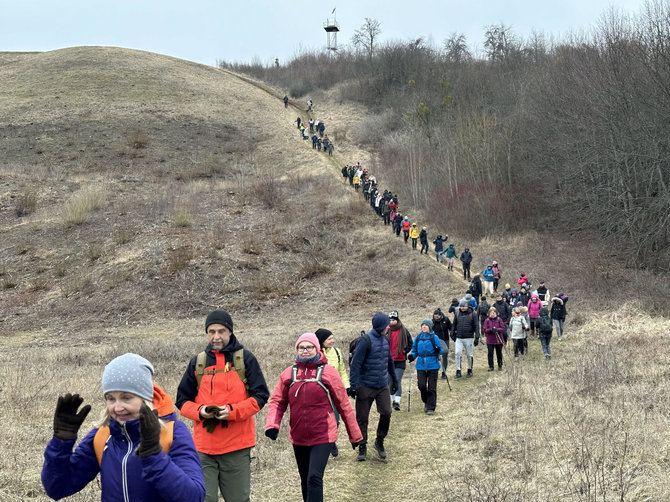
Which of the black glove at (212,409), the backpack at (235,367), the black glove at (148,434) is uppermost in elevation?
the black glove at (148,434)

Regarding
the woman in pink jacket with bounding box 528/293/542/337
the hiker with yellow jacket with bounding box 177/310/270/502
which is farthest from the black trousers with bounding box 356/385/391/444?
the woman in pink jacket with bounding box 528/293/542/337

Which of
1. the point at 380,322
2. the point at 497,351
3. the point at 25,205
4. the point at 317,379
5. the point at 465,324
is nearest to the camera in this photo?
the point at 317,379

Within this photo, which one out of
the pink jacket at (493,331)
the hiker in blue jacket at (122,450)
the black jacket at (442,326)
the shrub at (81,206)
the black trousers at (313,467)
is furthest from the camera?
the shrub at (81,206)

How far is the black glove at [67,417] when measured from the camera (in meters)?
2.80

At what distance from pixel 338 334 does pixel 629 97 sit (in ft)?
62.0

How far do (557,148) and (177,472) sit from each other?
3338 cm

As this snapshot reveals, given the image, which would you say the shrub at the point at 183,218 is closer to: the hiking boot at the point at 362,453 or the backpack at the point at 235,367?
the hiking boot at the point at 362,453

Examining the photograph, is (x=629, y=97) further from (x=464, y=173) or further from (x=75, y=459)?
(x=75, y=459)

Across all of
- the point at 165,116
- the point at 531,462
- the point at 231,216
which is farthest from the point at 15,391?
the point at 165,116

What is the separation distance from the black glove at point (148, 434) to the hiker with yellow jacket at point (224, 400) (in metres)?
2.17

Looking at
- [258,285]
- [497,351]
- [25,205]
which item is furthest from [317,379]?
[25,205]

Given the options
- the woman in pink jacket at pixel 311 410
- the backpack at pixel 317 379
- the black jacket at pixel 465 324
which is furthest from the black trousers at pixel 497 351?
the backpack at pixel 317 379

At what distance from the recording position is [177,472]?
270cm

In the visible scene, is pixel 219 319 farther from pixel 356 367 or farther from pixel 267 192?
pixel 267 192
